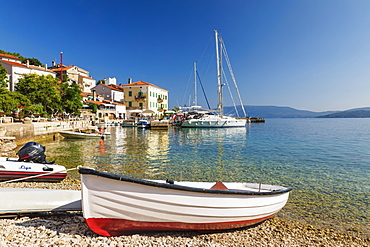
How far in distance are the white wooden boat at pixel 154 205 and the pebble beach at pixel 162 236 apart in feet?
0.70

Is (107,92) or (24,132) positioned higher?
(107,92)

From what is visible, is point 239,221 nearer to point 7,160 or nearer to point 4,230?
point 4,230

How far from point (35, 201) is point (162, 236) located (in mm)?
3036

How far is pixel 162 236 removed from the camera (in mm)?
4457

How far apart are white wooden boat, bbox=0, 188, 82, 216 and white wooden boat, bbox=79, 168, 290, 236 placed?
1314 mm

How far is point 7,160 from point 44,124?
1855cm

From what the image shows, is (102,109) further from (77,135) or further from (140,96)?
(77,135)

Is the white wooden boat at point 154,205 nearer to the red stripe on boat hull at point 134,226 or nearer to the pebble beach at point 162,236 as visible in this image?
the red stripe on boat hull at point 134,226

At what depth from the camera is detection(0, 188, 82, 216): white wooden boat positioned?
15.3 feet

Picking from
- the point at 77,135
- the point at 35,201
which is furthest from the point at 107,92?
the point at 35,201

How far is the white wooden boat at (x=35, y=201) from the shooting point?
4.65m

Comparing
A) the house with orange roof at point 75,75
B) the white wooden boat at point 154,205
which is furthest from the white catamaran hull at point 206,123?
the white wooden boat at point 154,205

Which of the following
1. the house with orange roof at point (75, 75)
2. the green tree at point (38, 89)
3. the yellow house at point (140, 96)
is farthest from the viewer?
the yellow house at point (140, 96)

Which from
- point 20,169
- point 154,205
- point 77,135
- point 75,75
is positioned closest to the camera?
point 154,205
